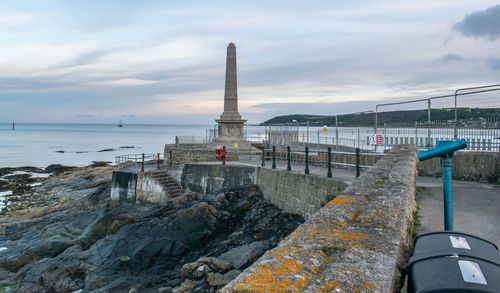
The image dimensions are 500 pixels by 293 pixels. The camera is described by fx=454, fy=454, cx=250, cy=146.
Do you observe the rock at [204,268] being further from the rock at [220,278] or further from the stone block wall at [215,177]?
the stone block wall at [215,177]

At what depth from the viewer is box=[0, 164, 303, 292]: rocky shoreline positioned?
1145 centimetres

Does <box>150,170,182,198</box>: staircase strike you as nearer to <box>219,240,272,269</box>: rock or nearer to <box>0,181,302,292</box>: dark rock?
<box>0,181,302,292</box>: dark rock

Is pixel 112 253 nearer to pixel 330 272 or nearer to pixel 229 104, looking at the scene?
pixel 330 272

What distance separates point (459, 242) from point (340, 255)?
33.4 inches

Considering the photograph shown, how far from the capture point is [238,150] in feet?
82.6

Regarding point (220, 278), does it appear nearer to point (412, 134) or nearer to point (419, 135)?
point (419, 135)

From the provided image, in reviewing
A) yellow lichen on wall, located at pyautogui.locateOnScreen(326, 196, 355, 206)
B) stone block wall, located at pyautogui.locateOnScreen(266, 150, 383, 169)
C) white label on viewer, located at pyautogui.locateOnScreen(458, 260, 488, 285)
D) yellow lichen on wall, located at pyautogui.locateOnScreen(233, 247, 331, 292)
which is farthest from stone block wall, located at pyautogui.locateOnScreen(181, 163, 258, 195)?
white label on viewer, located at pyautogui.locateOnScreen(458, 260, 488, 285)

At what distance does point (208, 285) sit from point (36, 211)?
18.4 metres

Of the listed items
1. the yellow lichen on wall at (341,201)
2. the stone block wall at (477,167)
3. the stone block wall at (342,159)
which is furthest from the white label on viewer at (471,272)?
the stone block wall at (342,159)

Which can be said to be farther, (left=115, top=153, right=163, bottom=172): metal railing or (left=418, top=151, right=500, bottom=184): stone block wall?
(left=115, top=153, right=163, bottom=172): metal railing

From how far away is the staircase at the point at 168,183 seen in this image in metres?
20.5

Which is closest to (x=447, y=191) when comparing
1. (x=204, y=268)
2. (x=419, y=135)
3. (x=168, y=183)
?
(x=204, y=268)

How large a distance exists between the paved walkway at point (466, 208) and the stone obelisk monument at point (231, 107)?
16.5 m

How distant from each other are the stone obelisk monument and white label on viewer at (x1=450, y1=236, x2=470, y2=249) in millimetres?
23981
